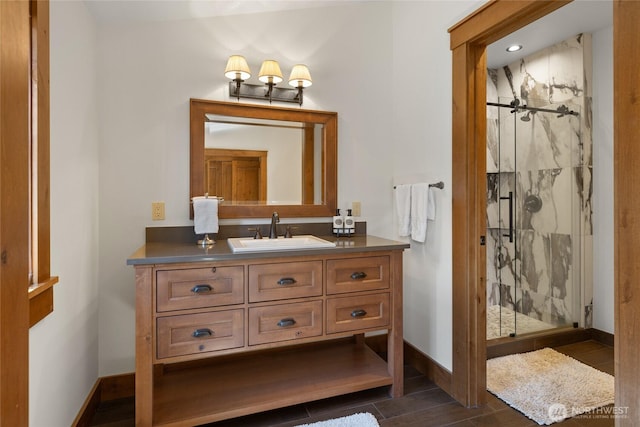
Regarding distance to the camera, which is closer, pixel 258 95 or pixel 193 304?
pixel 193 304

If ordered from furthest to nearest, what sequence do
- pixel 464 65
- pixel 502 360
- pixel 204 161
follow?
Answer: 1. pixel 502 360
2. pixel 204 161
3. pixel 464 65

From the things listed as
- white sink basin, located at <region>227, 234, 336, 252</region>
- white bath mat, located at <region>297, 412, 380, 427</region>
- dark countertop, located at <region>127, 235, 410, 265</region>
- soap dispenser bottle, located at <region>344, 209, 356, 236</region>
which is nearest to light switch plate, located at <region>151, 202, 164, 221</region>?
dark countertop, located at <region>127, 235, 410, 265</region>

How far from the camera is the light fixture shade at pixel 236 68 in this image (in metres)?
2.13

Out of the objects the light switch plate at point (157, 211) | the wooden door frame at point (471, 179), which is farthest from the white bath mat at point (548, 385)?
the light switch plate at point (157, 211)

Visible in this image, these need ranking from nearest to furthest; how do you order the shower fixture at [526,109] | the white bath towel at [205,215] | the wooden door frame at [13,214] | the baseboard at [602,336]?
the wooden door frame at [13,214] < the white bath towel at [205,215] < the baseboard at [602,336] < the shower fixture at [526,109]

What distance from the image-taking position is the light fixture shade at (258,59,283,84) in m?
2.21

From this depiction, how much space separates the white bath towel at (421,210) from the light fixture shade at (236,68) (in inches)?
53.4

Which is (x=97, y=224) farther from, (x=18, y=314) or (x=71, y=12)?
(x=18, y=314)

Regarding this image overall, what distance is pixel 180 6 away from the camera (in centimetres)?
203

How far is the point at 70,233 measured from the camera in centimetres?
158

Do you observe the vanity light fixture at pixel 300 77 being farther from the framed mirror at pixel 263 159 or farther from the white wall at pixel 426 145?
the white wall at pixel 426 145

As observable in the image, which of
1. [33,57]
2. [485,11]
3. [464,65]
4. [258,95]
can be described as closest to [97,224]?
[33,57]

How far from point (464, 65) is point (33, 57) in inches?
78.3

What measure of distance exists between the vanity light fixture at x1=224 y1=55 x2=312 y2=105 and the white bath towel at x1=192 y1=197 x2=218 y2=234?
2.49ft
